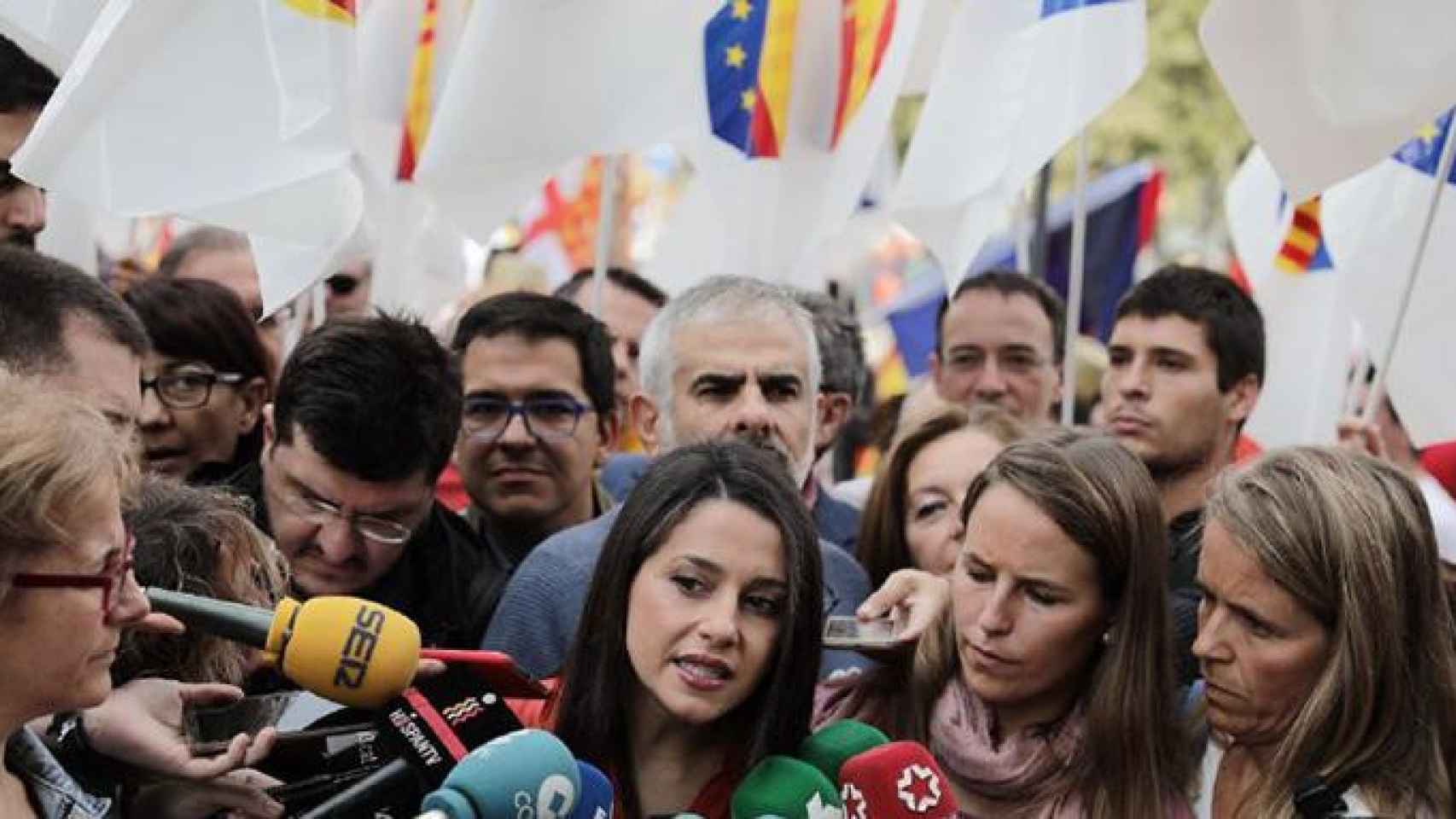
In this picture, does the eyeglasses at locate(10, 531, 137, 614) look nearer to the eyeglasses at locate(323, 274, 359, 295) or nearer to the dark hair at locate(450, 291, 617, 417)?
the dark hair at locate(450, 291, 617, 417)

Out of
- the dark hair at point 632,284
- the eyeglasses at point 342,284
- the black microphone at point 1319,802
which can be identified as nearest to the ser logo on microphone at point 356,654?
the black microphone at point 1319,802

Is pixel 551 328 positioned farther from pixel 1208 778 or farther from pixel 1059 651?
pixel 1208 778

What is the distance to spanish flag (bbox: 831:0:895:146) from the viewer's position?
7.01 metres

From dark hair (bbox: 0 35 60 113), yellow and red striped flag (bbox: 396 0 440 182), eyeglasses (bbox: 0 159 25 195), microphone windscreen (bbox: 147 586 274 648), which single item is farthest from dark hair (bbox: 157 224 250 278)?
microphone windscreen (bbox: 147 586 274 648)

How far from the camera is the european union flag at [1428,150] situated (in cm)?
708

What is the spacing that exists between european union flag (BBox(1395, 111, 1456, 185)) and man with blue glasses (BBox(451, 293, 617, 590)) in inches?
107

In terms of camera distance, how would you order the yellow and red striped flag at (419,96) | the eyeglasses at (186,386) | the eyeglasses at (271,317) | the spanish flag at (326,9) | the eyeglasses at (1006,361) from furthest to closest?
the eyeglasses at (1006,361), the yellow and red striped flag at (419,96), the eyeglasses at (271,317), the eyeglasses at (186,386), the spanish flag at (326,9)

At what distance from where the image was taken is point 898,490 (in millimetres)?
5934

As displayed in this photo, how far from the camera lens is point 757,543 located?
4.06m

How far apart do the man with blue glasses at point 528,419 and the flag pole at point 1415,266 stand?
90.0 inches

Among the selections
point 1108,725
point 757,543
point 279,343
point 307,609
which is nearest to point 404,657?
point 307,609

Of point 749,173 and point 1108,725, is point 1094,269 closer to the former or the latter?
point 749,173

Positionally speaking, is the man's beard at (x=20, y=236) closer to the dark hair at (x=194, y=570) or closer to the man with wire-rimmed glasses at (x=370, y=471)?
the man with wire-rimmed glasses at (x=370, y=471)

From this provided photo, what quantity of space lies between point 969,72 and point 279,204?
206cm
